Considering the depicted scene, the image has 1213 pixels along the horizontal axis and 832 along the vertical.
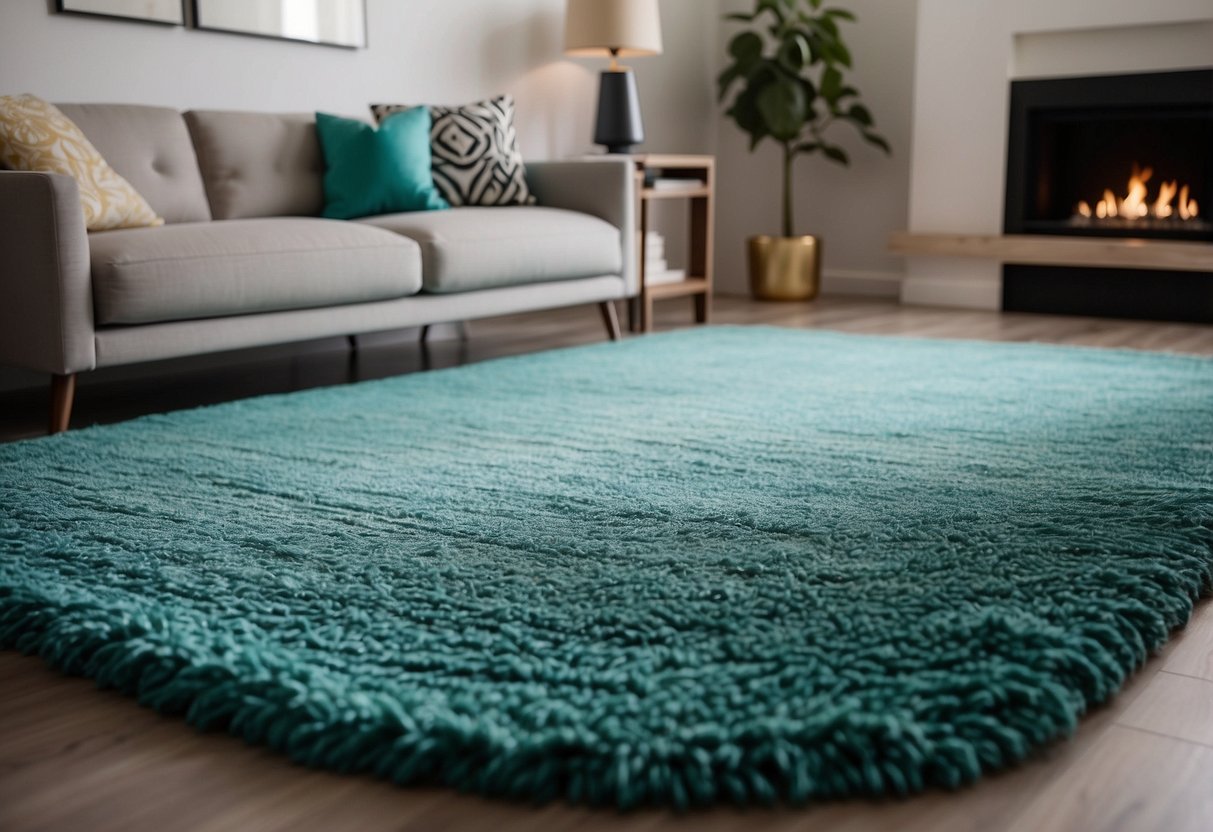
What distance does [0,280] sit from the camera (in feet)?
8.06

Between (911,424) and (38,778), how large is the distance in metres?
1.77

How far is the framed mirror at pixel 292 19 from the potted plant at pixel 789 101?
6.15 feet

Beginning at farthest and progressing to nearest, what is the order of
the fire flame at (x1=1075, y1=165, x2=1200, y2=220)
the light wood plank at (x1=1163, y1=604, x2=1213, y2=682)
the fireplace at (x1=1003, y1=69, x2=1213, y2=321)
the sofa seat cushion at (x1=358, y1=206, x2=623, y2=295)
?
the fire flame at (x1=1075, y1=165, x2=1200, y2=220) → the fireplace at (x1=1003, y1=69, x2=1213, y2=321) → the sofa seat cushion at (x1=358, y1=206, x2=623, y2=295) → the light wood plank at (x1=1163, y1=604, x2=1213, y2=682)

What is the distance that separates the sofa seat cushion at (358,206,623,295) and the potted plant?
1635 mm

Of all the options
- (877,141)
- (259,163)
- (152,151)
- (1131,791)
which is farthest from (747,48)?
(1131,791)

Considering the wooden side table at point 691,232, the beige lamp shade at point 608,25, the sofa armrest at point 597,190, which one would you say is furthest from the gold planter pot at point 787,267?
the sofa armrest at point 597,190

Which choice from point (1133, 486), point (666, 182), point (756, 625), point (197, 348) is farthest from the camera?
point (666, 182)

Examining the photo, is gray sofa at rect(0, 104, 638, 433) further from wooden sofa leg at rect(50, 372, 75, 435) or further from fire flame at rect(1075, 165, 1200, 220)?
fire flame at rect(1075, 165, 1200, 220)

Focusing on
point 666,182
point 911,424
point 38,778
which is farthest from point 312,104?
point 38,778

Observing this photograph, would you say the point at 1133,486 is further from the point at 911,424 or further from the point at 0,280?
the point at 0,280

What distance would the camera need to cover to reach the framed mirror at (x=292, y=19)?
3.53m

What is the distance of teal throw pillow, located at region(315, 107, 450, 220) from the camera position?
341 centimetres

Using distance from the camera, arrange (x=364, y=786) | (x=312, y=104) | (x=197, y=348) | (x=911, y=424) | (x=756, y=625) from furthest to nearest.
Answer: (x=312, y=104) < (x=197, y=348) < (x=911, y=424) < (x=756, y=625) < (x=364, y=786)

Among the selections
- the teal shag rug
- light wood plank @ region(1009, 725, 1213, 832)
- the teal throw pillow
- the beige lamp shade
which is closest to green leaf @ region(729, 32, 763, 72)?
the beige lamp shade
